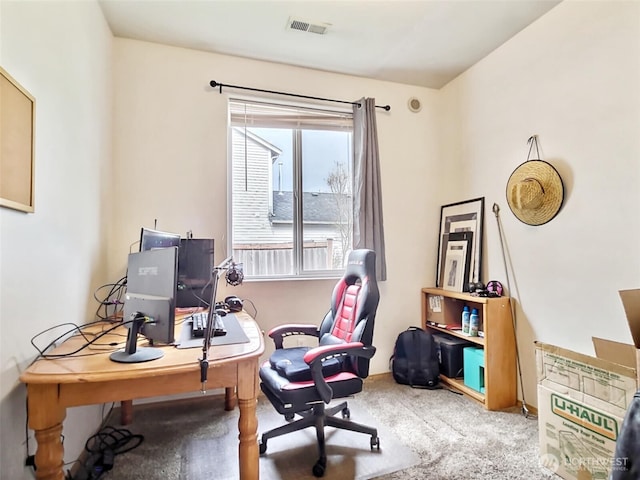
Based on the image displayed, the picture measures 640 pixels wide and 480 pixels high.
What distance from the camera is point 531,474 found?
5.58 ft

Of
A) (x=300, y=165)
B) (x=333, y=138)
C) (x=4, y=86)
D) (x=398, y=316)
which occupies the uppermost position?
(x=333, y=138)

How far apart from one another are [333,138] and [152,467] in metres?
2.82

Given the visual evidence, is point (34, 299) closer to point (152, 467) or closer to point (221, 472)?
point (152, 467)

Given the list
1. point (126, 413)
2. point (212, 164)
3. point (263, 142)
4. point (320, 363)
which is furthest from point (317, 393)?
point (263, 142)

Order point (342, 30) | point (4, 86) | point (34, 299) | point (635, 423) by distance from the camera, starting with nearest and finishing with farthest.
→ point (635, 423)
point (4, 86)
point (34, 299)
point (342, 30)

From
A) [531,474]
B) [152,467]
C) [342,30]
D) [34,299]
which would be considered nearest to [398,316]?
[531,474]

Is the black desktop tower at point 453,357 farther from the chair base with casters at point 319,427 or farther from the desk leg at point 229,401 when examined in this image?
the desk leg at point 229,401

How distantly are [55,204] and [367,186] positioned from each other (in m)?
2.21

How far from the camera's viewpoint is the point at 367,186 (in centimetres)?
296

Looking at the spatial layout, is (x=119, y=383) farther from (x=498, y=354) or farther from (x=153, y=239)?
(x=498, y=354)

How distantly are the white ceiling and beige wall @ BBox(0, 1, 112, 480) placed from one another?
1.46 ft

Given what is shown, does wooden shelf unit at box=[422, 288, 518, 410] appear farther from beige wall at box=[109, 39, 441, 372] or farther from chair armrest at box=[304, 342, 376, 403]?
chair armrest at box=[304, 342, 376, 403]

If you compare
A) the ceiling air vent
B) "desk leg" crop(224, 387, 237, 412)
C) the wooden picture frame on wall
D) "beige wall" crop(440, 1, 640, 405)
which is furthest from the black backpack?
the wooden picture frame on wall

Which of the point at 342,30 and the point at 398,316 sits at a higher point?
the point at 342,30
